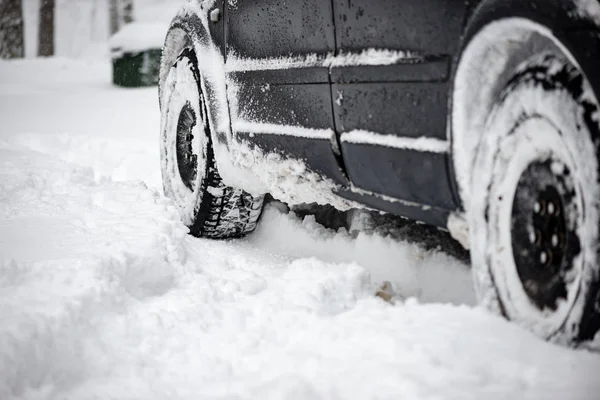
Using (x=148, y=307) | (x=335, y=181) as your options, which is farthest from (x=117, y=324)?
(x=335, y=181)

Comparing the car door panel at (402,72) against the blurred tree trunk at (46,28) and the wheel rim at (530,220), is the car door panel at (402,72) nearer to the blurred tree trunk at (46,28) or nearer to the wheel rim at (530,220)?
the wheel rim at (530,220)

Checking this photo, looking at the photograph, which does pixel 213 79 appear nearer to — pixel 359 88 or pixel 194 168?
pixel 194 168

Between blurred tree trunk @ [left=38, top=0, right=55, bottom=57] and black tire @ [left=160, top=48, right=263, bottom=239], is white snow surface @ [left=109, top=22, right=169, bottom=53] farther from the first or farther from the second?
blurred tree trunk @ [left=38, top=0, right=55, bottom=57]

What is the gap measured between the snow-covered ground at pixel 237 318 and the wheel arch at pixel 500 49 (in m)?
0.48

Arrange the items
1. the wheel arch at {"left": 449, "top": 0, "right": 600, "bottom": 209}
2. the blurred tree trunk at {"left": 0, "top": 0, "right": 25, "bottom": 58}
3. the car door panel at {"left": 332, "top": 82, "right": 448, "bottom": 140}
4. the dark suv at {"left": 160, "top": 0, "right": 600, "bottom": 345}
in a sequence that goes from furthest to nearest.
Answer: the blurred tree trunk at {"left": 0, "top": 0, "right": 25, "bottom": 58} → the car door panel at {"left": 332, "top": 82, "right": 448, "bottom": 140} → the dark suv at {"left": 160, "top": 0, "right": 600, "bottom": 345} → the wheel arch at {"left": 449, "top": 0, "right": 600, "bottom": 209}

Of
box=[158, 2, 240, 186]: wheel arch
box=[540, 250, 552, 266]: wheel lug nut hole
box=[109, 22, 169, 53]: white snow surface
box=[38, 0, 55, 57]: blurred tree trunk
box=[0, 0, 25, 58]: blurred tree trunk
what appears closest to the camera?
box=[540, 250, 552, 266]: wheel lug nut hole

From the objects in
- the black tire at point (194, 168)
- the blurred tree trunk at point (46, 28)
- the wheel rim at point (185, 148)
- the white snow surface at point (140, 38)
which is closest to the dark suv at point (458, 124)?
the black tire at point (194, 168)

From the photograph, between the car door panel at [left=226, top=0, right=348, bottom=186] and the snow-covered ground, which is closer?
the snow-covered ground

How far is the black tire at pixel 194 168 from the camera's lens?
10.5ft

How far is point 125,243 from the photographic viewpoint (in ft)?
8.77

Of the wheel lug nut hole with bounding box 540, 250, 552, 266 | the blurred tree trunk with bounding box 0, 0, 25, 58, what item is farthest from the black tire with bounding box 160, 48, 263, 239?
the blurred tree trunk with bounding box 0, 0, 25, 58

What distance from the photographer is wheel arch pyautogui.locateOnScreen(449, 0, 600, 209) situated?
4.16ft

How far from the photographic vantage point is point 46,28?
1798 cm

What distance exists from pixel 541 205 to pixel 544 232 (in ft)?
0.23
